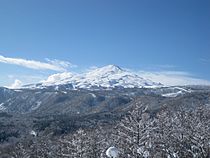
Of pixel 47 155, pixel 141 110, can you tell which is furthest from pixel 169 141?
pixel 47 155

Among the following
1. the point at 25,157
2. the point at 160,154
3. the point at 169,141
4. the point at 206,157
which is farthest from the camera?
the point at 25,157

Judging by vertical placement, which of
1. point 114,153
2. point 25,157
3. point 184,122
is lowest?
point 25,157

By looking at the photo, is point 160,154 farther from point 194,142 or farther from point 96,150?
point 96,150

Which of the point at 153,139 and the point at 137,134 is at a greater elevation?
the point at 137,134

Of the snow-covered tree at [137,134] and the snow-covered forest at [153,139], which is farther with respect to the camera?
the snow-covered forest at [153,139]

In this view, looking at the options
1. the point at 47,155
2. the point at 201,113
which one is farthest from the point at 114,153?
the point at 47,155

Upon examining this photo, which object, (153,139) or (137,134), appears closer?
(137,134)

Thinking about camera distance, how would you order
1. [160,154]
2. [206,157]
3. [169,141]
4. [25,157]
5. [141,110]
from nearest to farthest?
[206,157] → [141,110] → [160,154] → [169,141] → [25,157]

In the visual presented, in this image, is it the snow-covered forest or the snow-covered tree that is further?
the snow-covered forest

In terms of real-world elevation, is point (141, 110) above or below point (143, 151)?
above

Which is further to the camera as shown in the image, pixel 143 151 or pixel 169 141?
pixel 169 141
